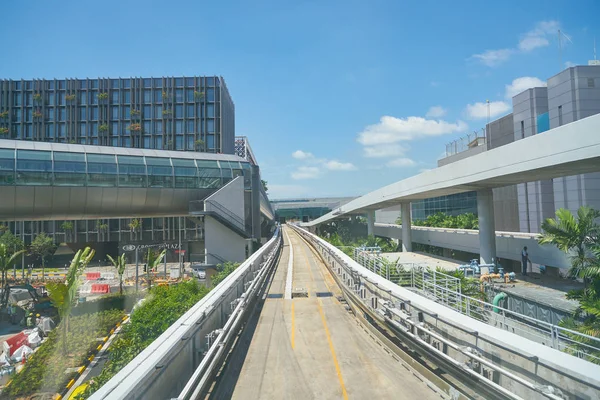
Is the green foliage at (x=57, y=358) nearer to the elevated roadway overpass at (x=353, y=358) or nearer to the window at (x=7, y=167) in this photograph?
the elevated roadway overpass at (x=353, y=358)

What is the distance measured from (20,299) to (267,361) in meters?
27.3

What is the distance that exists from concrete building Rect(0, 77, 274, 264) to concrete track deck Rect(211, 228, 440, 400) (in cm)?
1842

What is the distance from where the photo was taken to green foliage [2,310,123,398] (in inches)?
478

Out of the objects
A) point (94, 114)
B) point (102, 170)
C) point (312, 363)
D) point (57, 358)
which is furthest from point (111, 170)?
point (94, 114)

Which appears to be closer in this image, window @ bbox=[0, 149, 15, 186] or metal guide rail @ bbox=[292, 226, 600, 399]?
metal guide rail @ bbox=[292, 226, 600, 399]

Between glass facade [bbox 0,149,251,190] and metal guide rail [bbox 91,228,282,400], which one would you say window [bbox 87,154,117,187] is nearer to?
glass facade [bbox 0,149,251,190]

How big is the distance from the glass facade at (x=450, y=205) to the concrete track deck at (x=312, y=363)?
131 feet

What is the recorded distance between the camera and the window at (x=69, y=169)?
25516mm

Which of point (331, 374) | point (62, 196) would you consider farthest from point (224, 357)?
point (62, 196)

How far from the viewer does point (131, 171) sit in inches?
1091

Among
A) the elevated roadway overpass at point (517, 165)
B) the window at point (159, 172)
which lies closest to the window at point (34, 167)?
the window at point (159, 172)

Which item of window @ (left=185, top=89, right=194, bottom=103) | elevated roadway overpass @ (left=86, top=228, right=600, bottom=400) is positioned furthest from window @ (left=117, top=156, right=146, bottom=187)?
window @ (left=185, top=89, right=194, bottom=103)

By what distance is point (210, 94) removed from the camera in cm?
7212

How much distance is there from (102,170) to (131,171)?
1.93 meters
